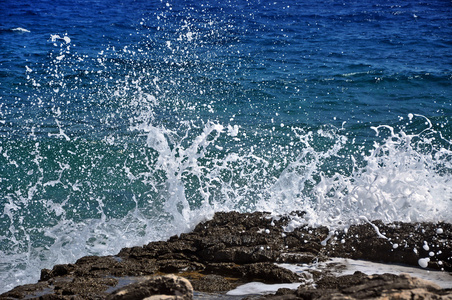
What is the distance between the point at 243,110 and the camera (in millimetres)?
10398

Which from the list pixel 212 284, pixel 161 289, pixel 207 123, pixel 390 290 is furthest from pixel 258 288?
pixel 207 123

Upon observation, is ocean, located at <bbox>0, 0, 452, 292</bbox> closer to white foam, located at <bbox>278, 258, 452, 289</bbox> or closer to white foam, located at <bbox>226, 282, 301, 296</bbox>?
white foam, located at <bbox>278, 258, 452, 289</bbox>

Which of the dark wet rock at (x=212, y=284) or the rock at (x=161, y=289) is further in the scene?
the dark wet rock at (x=212, y=284)

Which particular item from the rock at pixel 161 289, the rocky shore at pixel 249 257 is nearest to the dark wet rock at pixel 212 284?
the rocky shore at pixel 249 257

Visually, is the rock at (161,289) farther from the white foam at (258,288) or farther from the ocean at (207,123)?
the ocean at (207,123)

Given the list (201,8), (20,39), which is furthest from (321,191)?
(201,8)

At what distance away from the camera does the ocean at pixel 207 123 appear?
19.5ft

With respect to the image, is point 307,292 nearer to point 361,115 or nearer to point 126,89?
point 361,115

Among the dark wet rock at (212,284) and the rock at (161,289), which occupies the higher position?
the rock at (161,289)

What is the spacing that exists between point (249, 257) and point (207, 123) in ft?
9.93

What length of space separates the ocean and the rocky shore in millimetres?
370

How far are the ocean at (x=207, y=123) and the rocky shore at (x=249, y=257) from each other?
1.21 ft

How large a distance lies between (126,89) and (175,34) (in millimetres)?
5717

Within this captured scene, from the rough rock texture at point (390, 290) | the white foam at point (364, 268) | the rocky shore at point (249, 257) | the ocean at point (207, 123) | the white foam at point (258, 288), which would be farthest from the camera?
the ocean at point (207, 123)
